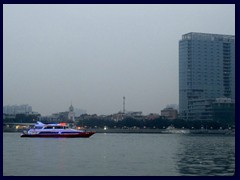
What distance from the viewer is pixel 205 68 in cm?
7312

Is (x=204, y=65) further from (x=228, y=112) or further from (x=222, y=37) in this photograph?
(x=228, y=112)

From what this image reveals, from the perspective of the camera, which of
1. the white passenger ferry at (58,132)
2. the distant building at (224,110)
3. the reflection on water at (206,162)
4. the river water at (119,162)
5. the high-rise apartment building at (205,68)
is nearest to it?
the reflection on water at (206,162)

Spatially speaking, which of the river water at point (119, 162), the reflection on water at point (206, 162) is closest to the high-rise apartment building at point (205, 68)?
the river water at point (119, 162)

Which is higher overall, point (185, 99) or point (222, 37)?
point (222, 37)

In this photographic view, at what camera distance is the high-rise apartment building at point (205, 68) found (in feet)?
230

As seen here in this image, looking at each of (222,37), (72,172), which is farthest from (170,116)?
(72,172)

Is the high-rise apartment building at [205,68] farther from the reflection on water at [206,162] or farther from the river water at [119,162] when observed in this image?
the reflection on water at [206,162]

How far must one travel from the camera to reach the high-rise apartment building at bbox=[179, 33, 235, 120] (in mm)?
70062

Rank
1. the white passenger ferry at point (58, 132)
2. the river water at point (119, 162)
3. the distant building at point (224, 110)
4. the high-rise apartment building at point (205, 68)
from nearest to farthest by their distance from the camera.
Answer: the river water at point (119, 162) → the white passenger ferry at point (58, 132) → the distant building at point (224, 110) → the high-rise apartment building at point (205, 68)

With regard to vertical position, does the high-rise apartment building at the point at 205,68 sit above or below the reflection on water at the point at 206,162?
above

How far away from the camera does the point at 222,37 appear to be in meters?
72.3

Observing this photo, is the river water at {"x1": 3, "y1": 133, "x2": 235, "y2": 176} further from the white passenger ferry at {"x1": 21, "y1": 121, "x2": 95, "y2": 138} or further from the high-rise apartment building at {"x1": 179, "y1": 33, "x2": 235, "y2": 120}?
the high-rise apartment building at {"x1": 179, "y1": 33, "x2": 235, "y2": 120}

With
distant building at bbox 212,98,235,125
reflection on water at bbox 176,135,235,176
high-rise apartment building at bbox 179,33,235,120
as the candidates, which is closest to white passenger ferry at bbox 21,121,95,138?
reflection on water at bbox 176,135,235,176

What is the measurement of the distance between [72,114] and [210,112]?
25170mm
